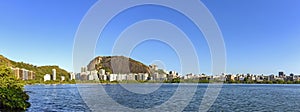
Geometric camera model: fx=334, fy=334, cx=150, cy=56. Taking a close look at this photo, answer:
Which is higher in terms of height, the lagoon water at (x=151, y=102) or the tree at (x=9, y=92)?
the tree at (x=9, y=92)

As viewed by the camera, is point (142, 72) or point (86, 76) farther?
point (86, 76)

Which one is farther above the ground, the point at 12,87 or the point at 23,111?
the point at 12,87

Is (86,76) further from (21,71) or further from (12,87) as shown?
(12,87)

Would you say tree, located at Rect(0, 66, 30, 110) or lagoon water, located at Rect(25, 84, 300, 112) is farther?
lagoon water, located at Rect(25, 84, 300, 112)

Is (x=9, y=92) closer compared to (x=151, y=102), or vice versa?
(x=9, y=92)

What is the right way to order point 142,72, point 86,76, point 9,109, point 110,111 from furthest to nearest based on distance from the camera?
point 86,76
point 142,72
point 110,111
point 9,109

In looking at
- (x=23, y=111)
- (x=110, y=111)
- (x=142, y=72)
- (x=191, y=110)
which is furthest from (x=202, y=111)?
(x=142, y=72)

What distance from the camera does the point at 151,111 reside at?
1347 inches

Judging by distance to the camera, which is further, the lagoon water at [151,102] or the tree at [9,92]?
the lagoon water at [151,102]

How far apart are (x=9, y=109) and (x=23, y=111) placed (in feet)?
5.21

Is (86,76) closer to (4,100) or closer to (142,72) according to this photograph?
(142,72)

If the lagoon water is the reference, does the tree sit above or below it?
above

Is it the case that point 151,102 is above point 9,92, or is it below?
below

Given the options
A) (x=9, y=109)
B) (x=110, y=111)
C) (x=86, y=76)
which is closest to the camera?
(x=9, y=109)
